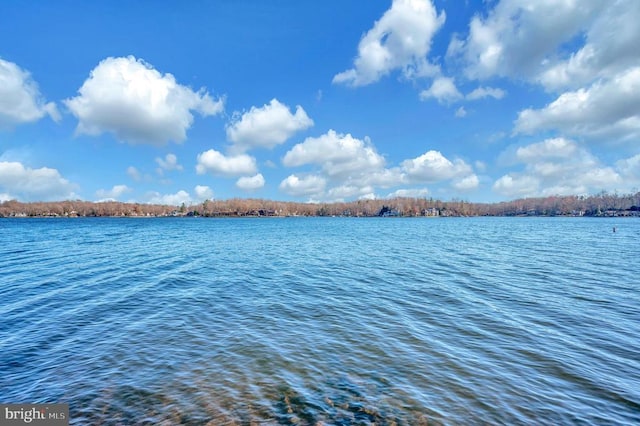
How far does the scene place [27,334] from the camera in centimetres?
1363

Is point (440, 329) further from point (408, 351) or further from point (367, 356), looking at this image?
point (367, 356)

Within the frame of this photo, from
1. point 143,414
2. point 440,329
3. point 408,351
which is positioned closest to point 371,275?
point 440,329

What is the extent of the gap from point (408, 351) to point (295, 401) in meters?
5.42

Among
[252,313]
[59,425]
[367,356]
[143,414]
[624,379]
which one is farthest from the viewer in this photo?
[252,313]

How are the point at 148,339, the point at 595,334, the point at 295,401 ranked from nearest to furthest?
1. the point at 295,401
2. the point at 148,339
3. the point at 595,334

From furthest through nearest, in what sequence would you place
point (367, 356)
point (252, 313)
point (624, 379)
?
point (252, 313), point (367, 356), point (624, 379)

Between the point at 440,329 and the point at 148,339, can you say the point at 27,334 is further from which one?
the point at 440,329

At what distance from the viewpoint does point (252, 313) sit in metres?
16.8

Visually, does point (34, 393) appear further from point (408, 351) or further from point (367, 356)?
point (408, 351)

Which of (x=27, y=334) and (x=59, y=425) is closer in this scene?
(x=59, y=425)

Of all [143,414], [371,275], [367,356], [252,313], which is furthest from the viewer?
[371,275]

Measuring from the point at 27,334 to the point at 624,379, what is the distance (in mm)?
23906

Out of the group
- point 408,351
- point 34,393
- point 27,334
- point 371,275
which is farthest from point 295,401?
point 371,275

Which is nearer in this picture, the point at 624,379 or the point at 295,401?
the point at 295,401
